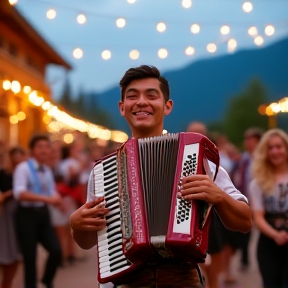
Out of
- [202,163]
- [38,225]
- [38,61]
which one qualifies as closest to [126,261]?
[202,163]

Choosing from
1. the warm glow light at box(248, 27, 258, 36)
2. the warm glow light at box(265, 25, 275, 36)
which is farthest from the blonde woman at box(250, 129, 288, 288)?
the warm glow light at box(248, 27, 258, 36)

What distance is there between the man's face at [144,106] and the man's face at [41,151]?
3901 millimetres

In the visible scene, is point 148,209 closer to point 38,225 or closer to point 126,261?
point 126,261

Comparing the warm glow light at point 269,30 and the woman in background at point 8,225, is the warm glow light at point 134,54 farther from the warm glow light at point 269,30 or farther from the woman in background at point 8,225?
the woman in background at point 8,225

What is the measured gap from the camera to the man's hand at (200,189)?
2.74 m

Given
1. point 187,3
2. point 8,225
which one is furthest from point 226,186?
point 187,3

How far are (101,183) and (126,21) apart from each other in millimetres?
6922

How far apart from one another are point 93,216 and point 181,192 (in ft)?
1.42

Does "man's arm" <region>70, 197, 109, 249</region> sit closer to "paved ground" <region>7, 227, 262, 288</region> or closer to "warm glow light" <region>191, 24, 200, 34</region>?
"paved ground" <region>7, 227, 262, 288</region>

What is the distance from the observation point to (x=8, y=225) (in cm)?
697

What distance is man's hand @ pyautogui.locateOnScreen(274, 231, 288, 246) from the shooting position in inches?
197

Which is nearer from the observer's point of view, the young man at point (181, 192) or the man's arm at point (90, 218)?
the young man at point (181, 192)

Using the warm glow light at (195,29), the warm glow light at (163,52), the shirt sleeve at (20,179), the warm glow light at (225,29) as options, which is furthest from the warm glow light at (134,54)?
the shirt sleeve at (20,179)

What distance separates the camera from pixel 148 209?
2857mm
